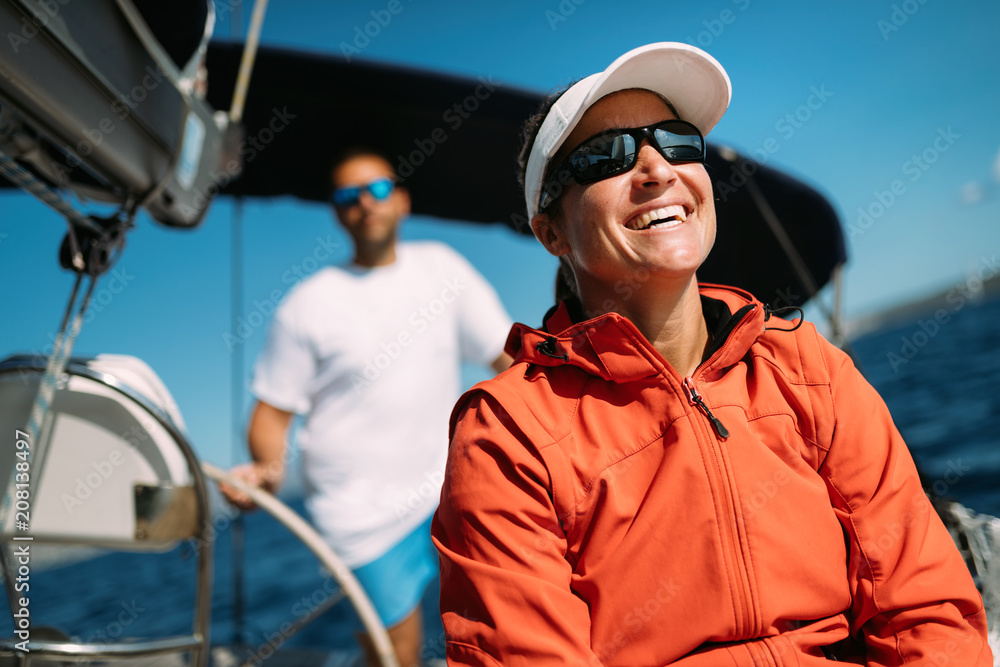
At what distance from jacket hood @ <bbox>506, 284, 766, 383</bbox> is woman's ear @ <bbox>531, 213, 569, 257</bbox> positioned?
0.24 m

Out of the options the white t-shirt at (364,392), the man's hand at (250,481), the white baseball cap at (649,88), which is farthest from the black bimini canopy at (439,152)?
the man's hand at (250,481)

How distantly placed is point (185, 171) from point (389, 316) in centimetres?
92

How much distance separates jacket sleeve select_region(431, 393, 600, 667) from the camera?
0.94 m

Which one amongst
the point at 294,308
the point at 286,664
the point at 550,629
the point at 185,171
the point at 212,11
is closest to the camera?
the point at 550,629

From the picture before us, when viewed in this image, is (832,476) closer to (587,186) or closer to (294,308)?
(587,186)

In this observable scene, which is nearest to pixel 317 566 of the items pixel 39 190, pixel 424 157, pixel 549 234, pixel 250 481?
pixel 250 481

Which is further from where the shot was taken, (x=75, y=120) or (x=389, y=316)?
(x=389, y=316)

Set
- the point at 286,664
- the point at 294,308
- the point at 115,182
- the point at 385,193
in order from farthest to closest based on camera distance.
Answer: the point at 286,664, the point at 385,193, the point at 294,308, the point at 115,182

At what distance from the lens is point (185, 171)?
85.5 inches

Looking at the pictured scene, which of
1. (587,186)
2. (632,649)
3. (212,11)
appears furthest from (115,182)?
(632,649)

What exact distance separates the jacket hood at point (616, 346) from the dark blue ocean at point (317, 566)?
0.97m

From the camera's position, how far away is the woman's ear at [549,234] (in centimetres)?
137

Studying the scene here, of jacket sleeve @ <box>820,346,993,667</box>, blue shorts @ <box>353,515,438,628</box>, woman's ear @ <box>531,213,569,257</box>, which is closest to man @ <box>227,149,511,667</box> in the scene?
blue shorts @ <box>353,515,438,628</box>

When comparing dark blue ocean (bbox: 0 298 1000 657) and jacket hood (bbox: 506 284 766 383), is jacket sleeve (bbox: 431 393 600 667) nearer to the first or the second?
jacket hood (bbox: 506 284 766 383)
